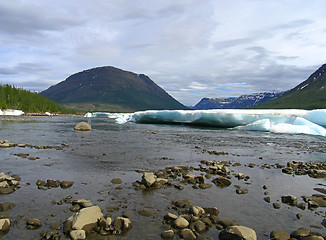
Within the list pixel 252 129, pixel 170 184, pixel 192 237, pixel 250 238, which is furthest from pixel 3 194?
pixel 252 129

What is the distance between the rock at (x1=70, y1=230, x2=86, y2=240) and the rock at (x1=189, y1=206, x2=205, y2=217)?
2.39 metres

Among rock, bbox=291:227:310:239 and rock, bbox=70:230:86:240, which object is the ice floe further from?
rock, bbox=70:230:86:240

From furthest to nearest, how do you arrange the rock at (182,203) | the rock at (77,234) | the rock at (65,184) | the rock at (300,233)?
the rock at (65,184) < the rock at (182,203) < the rock at (300,233) < the rock at (77,234)

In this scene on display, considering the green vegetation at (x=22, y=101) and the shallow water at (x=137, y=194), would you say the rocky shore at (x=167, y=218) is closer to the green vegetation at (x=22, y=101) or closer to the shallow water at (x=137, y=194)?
the shallow water at (x=137, y=194)

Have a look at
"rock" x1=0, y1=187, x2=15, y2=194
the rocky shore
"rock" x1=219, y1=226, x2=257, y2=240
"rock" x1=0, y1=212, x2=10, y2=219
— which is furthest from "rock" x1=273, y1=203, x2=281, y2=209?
"rock" x1=0, y1=187, x2=15, y2=194

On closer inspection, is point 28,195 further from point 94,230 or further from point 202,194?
point 202,194

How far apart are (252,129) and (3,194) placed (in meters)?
28.6

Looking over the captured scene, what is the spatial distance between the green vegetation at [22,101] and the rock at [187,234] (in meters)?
93.4

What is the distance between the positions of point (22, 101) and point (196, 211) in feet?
367

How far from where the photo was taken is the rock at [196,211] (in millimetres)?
5477

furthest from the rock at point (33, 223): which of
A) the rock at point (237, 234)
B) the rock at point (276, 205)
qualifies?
the rock at point (276, 205)

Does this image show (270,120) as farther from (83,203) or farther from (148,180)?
(83,203)

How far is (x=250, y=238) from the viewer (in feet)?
14.5

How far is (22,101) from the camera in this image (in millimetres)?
99875
